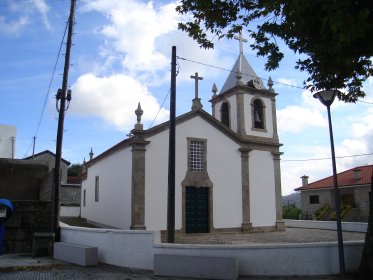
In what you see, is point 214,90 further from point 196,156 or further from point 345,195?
point 345,195

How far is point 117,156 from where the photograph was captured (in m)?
20.3

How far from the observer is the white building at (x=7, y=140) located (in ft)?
96.3

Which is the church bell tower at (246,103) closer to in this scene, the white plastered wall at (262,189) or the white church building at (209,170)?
the white church building at (209,170)

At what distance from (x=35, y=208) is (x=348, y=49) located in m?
12.0

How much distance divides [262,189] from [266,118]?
443 centimetres

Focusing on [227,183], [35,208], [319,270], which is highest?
[227,183]

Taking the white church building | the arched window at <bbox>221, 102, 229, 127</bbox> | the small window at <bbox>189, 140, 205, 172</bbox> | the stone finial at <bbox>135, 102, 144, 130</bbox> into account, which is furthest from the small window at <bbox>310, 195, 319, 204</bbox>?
the stone finial at <bbox>135, 102, 144, 130</bbox>

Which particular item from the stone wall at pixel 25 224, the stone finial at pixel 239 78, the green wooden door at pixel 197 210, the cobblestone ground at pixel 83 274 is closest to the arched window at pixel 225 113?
the stone finial at pixel 239 78

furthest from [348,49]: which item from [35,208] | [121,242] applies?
[35,208]

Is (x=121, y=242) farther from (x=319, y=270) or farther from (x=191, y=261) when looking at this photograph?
(x=319, y=270)

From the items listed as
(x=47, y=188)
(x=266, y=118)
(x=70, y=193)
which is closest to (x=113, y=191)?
(x=47, y=188)

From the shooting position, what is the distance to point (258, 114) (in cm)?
2278

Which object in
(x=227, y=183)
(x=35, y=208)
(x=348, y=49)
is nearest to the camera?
(x=348, y=49)

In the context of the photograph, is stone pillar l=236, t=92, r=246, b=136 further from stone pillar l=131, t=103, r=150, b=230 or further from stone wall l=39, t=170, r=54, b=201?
stone wall l=39, t=170, r=54, b=201
